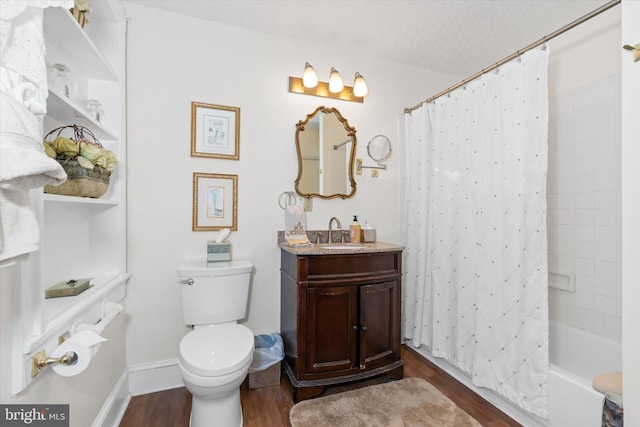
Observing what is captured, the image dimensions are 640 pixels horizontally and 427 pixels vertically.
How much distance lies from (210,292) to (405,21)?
7.28 feet

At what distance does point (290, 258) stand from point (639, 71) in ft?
5.80

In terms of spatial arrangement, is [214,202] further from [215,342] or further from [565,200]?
[565,200]

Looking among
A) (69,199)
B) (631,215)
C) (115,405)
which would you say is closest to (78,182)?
(69,199)

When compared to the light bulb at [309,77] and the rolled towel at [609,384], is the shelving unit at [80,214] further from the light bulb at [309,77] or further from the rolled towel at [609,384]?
the rolled towel at [609,384]

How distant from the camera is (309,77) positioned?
220cm

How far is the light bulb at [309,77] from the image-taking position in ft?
7.18

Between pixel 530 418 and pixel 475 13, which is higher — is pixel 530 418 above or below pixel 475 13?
below

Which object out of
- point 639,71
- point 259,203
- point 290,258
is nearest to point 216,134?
point 259,203

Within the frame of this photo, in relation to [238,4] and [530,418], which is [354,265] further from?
[238,4]

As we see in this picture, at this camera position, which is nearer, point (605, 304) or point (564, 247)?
point (605, 304)

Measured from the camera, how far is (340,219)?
2418mm

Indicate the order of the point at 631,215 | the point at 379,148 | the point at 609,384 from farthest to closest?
1. the point at 379,148
2. the point at 609,384
3. the point at 631,215

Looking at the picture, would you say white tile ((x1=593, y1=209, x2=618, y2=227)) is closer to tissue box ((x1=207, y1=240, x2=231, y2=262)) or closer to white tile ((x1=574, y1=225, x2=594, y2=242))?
white tile ((x1=574, y1=225, x2=594, y2=242))

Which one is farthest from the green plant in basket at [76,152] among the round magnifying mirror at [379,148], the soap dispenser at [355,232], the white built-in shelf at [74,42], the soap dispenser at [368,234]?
the round magnifying mirror at [379,148]
